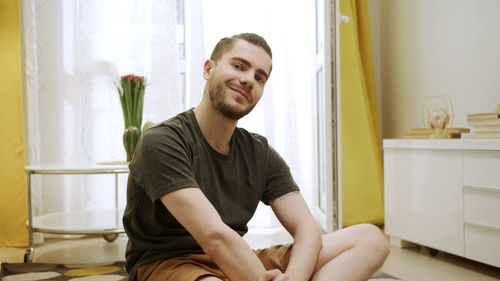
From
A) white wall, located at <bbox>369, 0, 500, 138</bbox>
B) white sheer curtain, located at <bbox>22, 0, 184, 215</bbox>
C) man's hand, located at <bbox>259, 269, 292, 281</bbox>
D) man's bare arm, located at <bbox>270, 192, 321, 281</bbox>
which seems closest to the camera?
man's hand, located at <bbox>259, 269, 292, 281</bbox>

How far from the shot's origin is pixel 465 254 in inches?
83.0

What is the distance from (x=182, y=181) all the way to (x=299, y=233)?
16.3 inches

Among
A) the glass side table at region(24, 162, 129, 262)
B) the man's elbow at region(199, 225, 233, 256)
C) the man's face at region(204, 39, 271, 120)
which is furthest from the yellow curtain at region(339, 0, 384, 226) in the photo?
the man's elbow at region(199, 225, 233, 256)

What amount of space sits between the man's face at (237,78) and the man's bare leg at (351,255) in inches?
18.8

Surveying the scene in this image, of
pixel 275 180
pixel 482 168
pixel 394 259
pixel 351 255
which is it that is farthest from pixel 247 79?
pixel 394 259

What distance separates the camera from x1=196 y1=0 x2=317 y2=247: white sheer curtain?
124 inches

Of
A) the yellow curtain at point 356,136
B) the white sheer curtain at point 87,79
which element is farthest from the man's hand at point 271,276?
the yellow curtain at point 356,136

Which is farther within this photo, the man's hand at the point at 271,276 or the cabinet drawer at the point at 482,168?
the cabinet drawer at the point at 482,168

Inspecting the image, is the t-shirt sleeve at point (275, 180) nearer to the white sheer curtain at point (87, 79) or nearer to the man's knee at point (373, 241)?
the man's knee at point (373, 241)

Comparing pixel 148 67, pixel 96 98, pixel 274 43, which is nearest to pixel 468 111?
pixel 274 43

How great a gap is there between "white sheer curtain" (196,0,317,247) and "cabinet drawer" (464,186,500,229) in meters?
1.33

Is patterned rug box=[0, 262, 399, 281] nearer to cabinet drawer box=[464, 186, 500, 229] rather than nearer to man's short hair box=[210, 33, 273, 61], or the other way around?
cabinet drawer box=[464, 186, 500, 229]

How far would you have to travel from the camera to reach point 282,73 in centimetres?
322

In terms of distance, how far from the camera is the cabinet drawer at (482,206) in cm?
196
